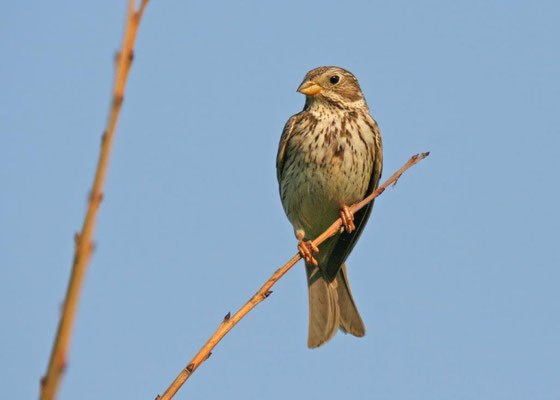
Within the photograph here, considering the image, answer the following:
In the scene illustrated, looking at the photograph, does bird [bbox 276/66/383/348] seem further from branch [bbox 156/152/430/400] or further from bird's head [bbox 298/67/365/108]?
branch [bbox 156/152/430/400]

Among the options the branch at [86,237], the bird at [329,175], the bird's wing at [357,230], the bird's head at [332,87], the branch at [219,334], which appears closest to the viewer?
the branch at [86,237]

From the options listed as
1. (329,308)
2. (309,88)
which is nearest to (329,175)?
(309,88)

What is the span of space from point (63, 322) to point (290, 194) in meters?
5.89

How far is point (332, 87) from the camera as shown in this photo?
7129mm

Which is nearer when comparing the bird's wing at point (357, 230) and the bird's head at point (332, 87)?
the bird's wing at point (357, 230)

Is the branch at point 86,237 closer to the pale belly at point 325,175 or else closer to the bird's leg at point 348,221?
the bird's leg at point 348,221

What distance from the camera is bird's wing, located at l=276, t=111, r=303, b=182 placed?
22.9ft

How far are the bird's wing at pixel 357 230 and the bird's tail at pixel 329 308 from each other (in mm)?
86

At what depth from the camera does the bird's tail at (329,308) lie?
6.29m

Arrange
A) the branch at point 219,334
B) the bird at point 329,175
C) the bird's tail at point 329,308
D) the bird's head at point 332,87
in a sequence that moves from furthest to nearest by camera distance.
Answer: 1. the bird's head at point 332,87
2. the bird at point 329,175
3. the bird's tail at point 329,308
4. the branch at point 219,334

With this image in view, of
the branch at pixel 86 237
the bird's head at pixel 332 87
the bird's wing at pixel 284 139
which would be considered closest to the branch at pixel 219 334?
the branch at pixel 86 237

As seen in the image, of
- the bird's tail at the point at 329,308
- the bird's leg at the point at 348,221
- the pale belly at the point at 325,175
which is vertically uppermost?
the pale belly at the point at 325,175

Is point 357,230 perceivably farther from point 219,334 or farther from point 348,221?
point 219,334

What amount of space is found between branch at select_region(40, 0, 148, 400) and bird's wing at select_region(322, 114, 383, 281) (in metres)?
5.70
